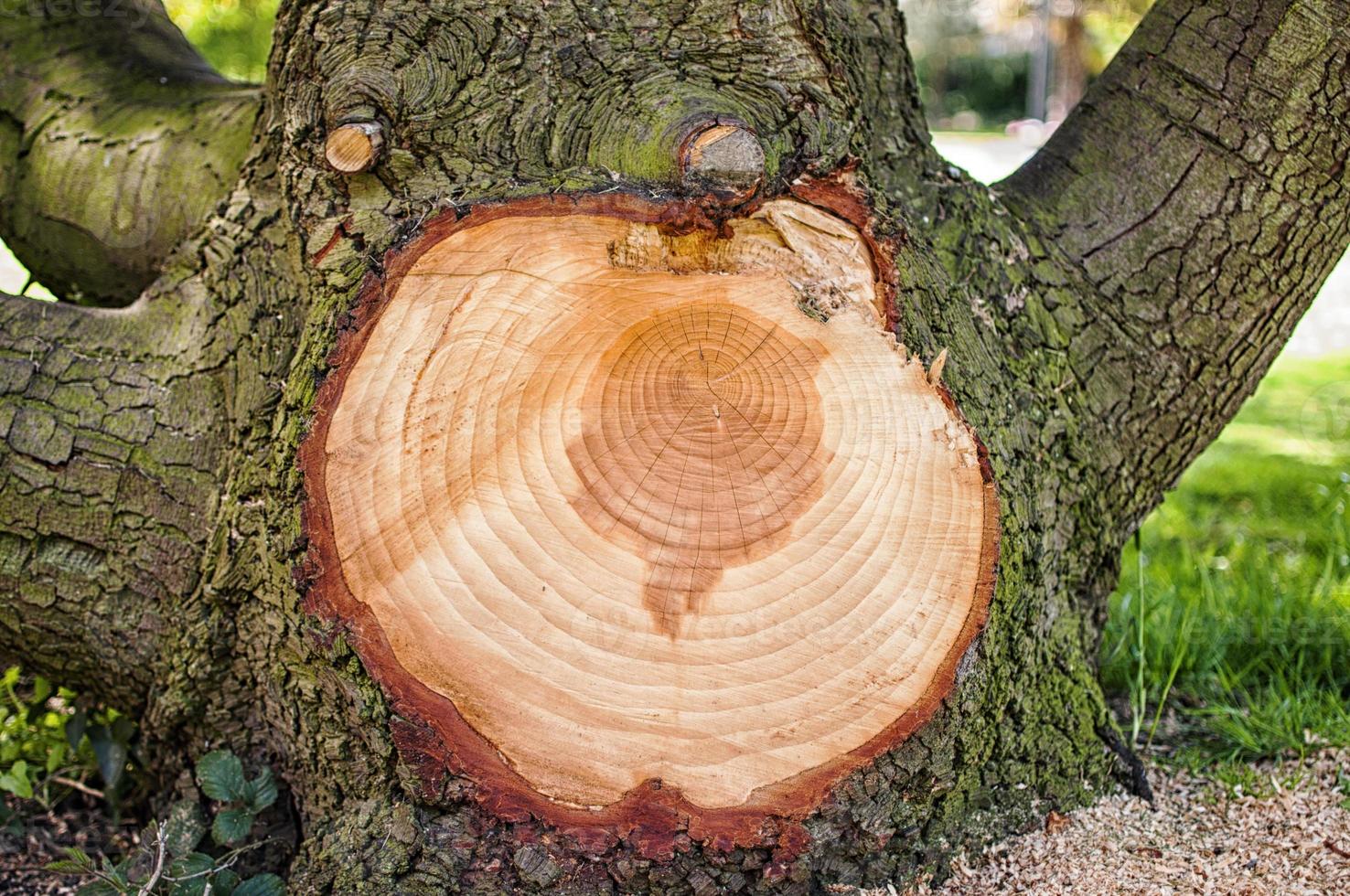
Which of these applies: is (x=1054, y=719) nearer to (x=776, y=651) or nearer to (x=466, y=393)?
(x=776, y=651)

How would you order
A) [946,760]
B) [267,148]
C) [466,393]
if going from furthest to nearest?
[267,148], [946,760], [466,393]

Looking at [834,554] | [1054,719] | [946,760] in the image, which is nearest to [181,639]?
[834,554]

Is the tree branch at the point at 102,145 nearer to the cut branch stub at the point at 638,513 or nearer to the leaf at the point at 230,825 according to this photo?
the cut branch stub at the point at 638,513

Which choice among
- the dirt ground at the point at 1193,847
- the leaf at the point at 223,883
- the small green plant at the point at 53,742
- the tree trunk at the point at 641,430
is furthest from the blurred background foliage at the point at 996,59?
the leaf at the point at 223,883

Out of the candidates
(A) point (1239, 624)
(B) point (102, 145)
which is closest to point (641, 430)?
(B) point (102, 145)

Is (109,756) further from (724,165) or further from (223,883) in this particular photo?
(724,165)

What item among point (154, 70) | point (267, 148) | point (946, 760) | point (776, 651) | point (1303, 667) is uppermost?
point (154, 70)
